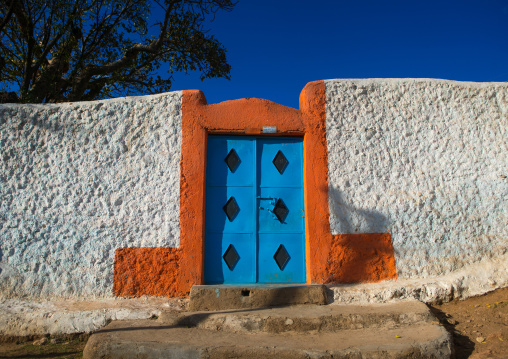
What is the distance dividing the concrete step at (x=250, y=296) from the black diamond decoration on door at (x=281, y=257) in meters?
0.46

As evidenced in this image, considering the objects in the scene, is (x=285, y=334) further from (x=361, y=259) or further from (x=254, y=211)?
(x=254, y=211)

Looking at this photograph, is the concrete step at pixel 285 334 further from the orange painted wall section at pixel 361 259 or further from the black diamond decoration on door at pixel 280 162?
the black diamond decoration on door at pixel 280 162

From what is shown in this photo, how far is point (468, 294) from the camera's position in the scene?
405 cm

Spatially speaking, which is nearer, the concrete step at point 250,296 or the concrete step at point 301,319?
the concrete step at point 301,319

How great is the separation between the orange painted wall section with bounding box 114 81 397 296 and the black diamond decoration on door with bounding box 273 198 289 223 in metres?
0.25

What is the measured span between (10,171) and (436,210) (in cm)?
466

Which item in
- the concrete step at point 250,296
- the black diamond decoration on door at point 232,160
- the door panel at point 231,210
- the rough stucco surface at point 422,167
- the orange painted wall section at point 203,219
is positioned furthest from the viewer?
the black diamond decoration on door at point 232,160

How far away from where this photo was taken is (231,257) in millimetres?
4359

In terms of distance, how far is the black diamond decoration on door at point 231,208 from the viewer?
444 centimetres

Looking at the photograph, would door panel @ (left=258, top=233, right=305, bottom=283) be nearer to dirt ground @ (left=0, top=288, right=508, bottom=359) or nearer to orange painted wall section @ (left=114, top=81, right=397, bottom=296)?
orange painted wall section @ (left=114, top=81, right=397, bottom=296)

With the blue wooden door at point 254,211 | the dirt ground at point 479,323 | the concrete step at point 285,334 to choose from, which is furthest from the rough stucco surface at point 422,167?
the concrete step at point 285,334

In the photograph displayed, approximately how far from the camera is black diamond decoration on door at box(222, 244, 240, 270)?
14.2 feet

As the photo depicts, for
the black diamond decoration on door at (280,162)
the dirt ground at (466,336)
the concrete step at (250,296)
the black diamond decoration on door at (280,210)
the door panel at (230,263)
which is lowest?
the dirt ground at (466,336)

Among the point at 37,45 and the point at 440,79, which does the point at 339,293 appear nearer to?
the point at 440,79
